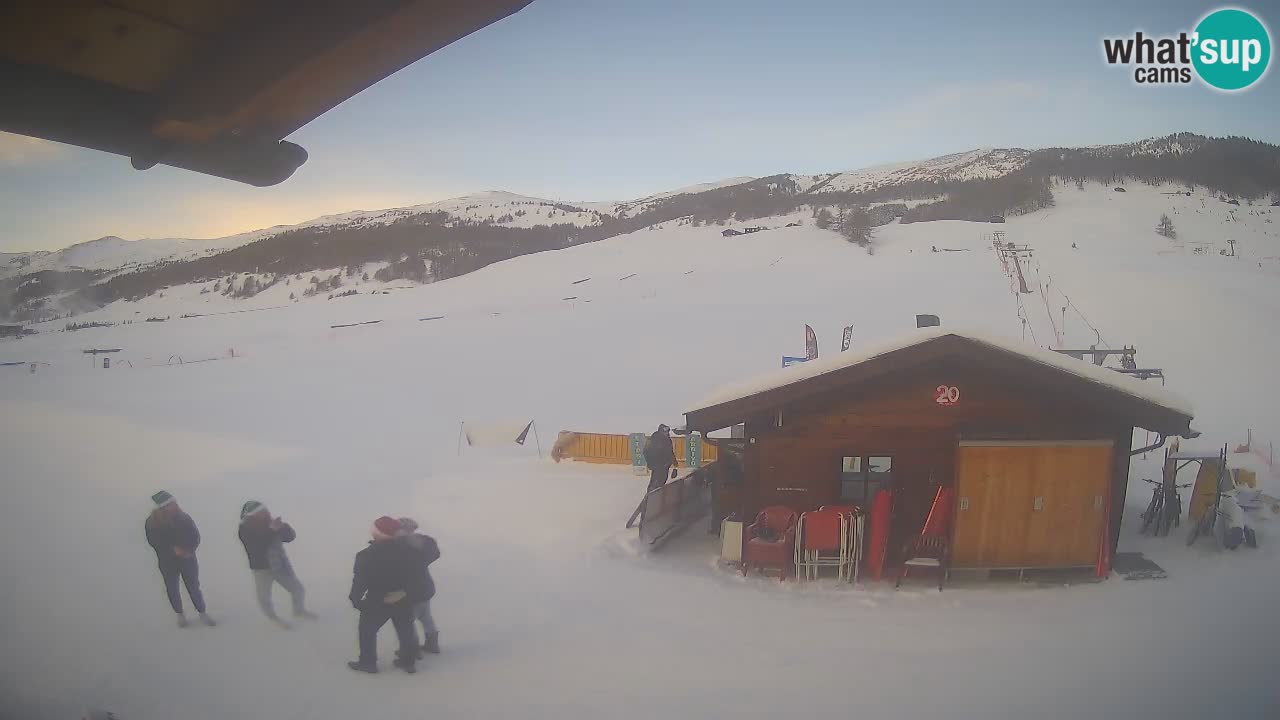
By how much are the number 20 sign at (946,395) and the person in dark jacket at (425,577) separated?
675cm

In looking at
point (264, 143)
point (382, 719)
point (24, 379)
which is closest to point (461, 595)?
point (382, 719)

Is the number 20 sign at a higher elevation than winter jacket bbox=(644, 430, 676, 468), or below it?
higher

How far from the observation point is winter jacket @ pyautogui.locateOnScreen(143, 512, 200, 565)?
7.33 metres

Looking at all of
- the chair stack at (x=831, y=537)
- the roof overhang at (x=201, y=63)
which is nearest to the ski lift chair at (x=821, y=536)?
the chair stack at (x=831, y=537)

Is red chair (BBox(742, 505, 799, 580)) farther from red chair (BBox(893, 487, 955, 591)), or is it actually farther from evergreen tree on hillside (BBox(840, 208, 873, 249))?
evergreen tree on hillside (BBox(840, 208, 873, 249))

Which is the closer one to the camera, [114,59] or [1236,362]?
[114,59]

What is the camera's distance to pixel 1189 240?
31.3m

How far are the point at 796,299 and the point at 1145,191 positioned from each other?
84.2 ft

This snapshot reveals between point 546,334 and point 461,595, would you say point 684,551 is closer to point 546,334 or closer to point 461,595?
point 461,595

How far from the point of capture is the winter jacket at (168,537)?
7.33m

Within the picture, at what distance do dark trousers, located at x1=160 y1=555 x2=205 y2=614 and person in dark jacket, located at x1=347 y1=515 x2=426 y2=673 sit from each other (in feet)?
7.40

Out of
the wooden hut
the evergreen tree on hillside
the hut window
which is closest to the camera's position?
the wooden hut

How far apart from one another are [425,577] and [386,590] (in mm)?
403

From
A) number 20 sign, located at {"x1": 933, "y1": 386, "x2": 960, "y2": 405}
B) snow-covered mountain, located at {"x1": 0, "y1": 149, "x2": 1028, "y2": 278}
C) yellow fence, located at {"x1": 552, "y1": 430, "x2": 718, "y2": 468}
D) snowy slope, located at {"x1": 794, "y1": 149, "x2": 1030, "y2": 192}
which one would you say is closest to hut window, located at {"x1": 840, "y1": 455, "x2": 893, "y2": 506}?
number 20 sign, located at {"x1": 933, "y1": 386, "x2": 960, "y2": 405}
